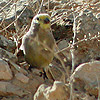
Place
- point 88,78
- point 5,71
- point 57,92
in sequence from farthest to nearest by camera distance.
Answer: point 5,71 → point 88,78 → point 57,92

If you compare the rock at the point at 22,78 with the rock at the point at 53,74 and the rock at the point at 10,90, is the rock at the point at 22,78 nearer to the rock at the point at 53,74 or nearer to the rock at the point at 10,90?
the rock at the point at 10,90

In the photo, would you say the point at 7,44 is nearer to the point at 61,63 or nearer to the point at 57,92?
the point at 61,63

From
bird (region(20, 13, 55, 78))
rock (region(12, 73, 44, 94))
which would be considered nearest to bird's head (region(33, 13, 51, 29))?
bird (region(20, 13, 55, 78))

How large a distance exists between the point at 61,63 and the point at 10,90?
708 millimetres

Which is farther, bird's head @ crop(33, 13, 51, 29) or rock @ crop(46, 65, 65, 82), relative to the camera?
rock @ crop(46, 65, 65, 82)

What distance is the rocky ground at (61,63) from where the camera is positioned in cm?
349

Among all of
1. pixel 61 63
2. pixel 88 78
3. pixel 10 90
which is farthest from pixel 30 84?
pixel 88 78

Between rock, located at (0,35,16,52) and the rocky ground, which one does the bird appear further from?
rock, located at (0,35,16,52)

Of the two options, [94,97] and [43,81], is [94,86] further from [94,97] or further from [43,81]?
[43,81]

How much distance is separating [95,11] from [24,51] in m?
1.92

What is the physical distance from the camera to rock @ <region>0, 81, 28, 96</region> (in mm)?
3928

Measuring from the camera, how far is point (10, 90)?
3951 millimetres

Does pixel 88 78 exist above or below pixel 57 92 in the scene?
below

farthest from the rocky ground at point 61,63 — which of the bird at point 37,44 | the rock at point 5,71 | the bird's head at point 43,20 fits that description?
the bird's head at point 43,20
